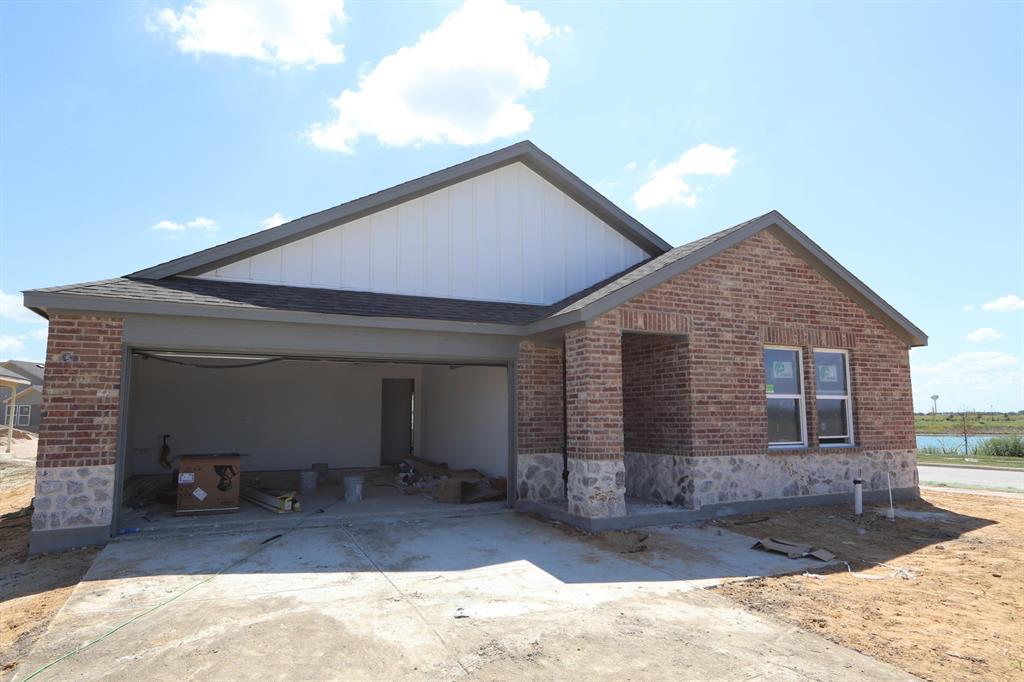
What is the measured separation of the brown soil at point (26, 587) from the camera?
4.67 m

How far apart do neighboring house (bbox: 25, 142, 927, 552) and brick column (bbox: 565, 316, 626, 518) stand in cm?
3

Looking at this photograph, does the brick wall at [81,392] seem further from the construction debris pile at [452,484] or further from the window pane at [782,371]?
the window pane at [782,371]

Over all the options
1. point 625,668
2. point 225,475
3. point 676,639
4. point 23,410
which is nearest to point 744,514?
point 676,639

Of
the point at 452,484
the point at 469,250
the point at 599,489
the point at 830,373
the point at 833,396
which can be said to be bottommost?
the point at 452,484

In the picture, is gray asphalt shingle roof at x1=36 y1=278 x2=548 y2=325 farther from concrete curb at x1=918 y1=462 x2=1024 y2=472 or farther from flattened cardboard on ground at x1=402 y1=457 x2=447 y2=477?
concrete curb at x1=918 y1=462 x2=1024 y2=472

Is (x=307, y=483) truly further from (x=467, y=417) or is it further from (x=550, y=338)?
(x=550, y=338)

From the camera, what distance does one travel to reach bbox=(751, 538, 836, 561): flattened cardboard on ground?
7.05 metres

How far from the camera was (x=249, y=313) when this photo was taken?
322 inches

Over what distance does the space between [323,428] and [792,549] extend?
1157 cm

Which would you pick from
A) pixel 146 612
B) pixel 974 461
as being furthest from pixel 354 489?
pixel 974 461

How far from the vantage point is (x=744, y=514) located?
945 cm

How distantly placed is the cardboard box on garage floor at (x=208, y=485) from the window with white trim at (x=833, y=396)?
1018 centimetres

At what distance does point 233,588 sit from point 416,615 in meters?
2.02

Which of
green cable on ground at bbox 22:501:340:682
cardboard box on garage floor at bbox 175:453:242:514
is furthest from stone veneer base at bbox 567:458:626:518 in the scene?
cardboard box on garage floor at bbox 175:453:242:514
